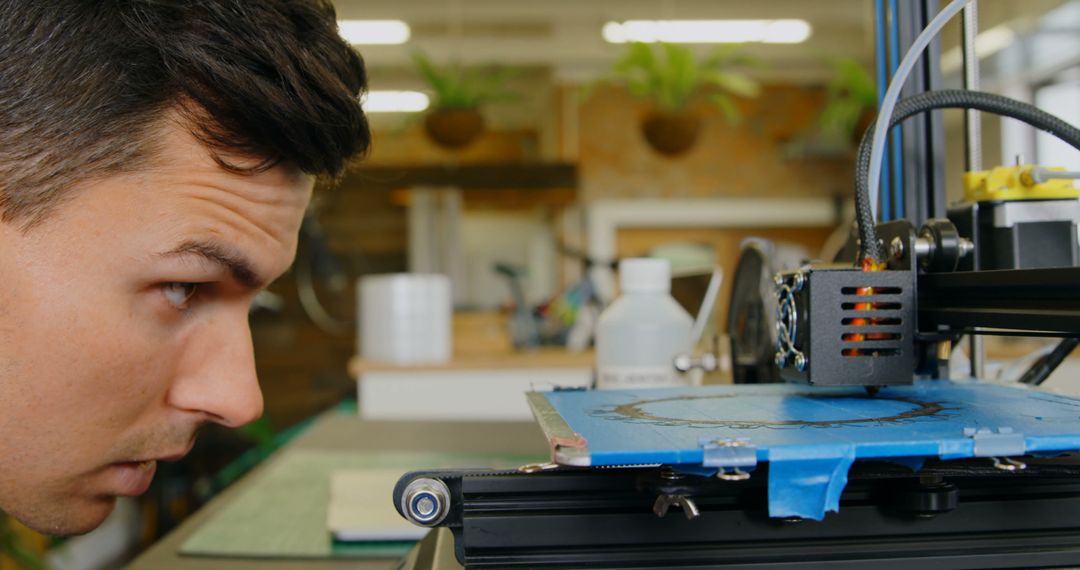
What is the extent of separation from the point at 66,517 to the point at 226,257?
0.22 m

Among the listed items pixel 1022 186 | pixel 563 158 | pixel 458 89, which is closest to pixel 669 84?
pixel 458 89

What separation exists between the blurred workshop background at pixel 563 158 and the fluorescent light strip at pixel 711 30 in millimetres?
19

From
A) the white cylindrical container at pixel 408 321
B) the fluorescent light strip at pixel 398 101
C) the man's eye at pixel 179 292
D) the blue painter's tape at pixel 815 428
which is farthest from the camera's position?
the fluorescent light strip at pixel 398 101

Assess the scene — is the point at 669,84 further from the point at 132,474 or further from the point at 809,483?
the point at 809,483

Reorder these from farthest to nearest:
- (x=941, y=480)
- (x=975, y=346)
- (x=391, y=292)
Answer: (x=391, y=292)
(x=975, y=346)
(x=941, y=480)

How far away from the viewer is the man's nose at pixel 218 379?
2.10ft

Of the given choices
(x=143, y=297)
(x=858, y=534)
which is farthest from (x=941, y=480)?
(x=143, y=297)

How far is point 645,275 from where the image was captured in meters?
0.89

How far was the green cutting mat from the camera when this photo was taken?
73 cm

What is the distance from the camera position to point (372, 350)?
263 cm

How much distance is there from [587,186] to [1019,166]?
5140mm

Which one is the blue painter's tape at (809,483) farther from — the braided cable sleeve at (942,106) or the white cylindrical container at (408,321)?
the white cylindrical container at (408,321)

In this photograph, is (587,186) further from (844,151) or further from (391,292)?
(391,292)

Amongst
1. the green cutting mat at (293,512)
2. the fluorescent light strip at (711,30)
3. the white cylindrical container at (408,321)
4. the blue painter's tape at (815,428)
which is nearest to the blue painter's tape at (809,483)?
the blue painter's tape at (815,428)
